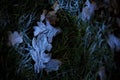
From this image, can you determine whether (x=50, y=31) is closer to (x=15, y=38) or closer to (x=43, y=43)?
(x=43, y=43)

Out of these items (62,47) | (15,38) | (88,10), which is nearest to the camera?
(15,38)

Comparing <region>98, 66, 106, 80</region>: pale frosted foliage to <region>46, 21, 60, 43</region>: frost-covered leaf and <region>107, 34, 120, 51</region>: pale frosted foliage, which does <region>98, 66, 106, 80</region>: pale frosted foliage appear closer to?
<region>107, 34, 120, 51</region>: pale frosted foliage

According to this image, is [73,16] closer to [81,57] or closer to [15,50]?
[81,57]

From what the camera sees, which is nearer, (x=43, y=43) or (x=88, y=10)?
(x=43, y=43)

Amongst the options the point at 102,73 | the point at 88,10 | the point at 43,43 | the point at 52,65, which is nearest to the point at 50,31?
the point at 43,43

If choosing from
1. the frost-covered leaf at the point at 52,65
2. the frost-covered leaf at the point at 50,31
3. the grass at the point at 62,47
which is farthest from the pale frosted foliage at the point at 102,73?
the frost-covered leaf at the point at 50,31

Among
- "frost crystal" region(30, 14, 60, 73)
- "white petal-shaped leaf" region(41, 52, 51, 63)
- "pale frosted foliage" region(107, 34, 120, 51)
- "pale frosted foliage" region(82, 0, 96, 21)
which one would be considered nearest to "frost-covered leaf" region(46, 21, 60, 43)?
"frost crystal" region(30, 14, 60, 73)

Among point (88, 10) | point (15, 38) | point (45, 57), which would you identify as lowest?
point (45, 57)

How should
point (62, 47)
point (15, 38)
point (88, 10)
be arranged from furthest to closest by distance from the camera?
point (88, 10)
point (62, 47)
point (15, 38)

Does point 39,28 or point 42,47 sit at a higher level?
point 39,28
